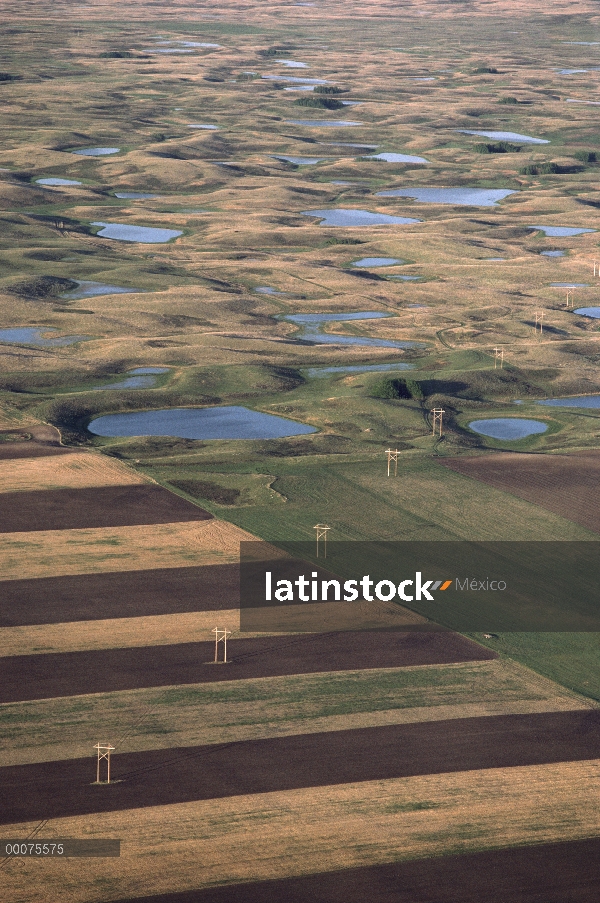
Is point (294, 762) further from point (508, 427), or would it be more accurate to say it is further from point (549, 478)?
point (508, 427)

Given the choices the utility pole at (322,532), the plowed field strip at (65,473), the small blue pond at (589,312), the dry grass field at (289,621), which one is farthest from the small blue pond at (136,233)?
the utility pole at (322,532)

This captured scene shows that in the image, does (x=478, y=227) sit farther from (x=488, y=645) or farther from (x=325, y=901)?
(x=325, y=901)

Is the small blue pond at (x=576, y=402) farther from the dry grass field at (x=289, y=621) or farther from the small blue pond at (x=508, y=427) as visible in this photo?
the small blue pond at (x=508, y=427)

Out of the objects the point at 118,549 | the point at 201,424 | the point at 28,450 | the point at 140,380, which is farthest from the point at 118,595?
the point at 140,380

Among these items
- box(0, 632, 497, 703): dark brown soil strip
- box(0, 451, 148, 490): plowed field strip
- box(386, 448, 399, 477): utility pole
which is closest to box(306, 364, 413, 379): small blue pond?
box(386, 448, 399, 477): utility pole

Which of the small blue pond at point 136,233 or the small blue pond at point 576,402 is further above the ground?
the small blue pond at point 136,233
